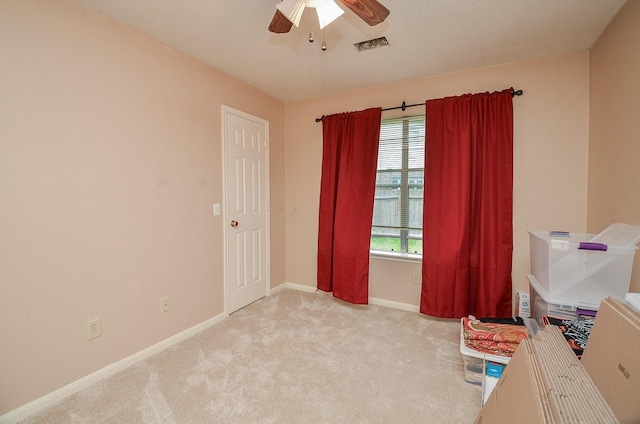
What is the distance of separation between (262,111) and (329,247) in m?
1.81

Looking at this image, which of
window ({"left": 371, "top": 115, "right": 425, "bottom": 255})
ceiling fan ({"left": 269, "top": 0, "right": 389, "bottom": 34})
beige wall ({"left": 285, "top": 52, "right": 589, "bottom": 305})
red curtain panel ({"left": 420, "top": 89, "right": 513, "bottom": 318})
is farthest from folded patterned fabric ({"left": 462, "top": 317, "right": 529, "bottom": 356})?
ceiling fan ({"left": 269, "top": 0, "right": 389, "bottom": 34})

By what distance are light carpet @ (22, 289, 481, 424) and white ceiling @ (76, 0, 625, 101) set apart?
2489 millimetres

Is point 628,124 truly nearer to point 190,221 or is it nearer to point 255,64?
point 255,64

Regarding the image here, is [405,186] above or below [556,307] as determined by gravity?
above

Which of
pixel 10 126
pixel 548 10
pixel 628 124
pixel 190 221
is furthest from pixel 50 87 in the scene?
pixel 628 124

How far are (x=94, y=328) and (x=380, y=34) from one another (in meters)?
2.96

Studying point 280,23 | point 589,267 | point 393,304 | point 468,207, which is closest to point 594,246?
point 589,267

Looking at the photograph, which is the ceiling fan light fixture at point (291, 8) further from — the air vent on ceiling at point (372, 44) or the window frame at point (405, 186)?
the window frame at point (405, 186)

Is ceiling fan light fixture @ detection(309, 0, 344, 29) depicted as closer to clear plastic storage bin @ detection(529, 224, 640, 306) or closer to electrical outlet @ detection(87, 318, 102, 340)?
clear plastic storage bin @ detection(529, 224, 640, 306)

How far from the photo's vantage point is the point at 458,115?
270 cm

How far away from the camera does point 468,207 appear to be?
2656mm

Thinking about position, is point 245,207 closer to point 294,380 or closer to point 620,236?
point 294,380

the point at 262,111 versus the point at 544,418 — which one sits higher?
the point at 262,111

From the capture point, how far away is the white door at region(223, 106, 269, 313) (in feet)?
9.57
